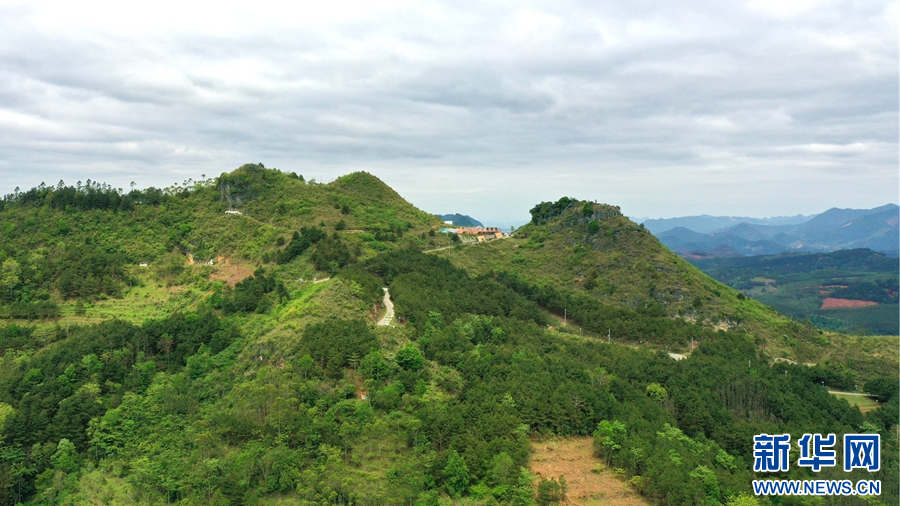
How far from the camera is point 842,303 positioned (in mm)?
148750

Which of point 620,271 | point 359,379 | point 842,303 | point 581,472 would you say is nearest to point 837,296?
point 842,303

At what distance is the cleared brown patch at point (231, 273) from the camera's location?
2293 inches

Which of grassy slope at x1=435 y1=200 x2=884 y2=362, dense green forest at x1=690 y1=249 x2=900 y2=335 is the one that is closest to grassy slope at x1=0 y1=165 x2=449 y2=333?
grassy slope at x1=435 y1=200 x2=884 y2=362

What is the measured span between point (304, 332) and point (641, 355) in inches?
1208

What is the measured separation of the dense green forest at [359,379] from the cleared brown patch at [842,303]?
9998cm

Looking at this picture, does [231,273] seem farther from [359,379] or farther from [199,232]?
[359,379]

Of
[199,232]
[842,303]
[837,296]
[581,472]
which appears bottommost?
[842,303]

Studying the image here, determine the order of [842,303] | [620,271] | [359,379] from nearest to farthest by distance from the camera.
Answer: [359,379]
[620,271]
[842,303]

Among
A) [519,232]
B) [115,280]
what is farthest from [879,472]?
[115,280]

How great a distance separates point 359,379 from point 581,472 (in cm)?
1437

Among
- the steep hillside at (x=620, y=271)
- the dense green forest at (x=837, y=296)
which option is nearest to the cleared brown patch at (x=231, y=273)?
the steep hillside at (x=620, y=271)

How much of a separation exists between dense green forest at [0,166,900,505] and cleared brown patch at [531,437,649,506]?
0.73 metres

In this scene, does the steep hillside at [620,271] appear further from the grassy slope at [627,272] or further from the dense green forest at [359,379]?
the dense green forest at [359,379]

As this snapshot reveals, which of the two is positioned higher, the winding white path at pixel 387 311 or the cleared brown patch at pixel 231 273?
the cleared brown patch at pixel 231 273
